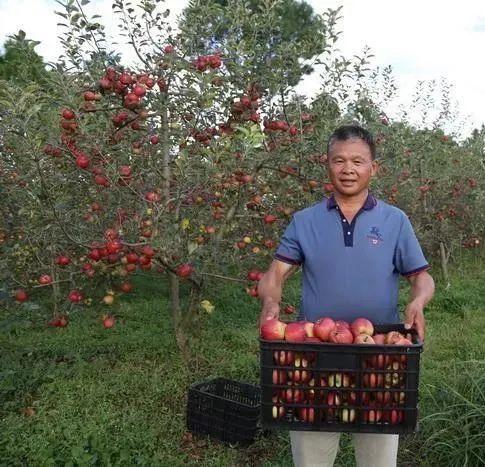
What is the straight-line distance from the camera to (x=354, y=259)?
203 centimetres

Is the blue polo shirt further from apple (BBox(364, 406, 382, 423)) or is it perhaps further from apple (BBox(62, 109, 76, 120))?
apple (BBox(62, 109, 76, 120))

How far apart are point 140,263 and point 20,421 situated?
1.19 m

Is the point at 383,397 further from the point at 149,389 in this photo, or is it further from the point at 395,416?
the point at 149,389

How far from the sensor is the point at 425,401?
3.49 metres

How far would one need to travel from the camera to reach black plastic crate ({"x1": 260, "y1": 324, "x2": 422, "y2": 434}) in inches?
65.1

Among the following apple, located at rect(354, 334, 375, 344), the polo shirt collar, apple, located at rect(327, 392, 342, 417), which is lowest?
apple, located at rect(327, 392, 342, 417)

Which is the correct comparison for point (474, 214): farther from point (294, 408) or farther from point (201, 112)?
point (294, 408)

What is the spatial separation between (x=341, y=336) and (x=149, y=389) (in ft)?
7.85

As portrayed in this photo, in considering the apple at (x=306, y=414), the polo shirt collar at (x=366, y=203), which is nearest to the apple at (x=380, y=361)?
the apple at (x=306, y=414)

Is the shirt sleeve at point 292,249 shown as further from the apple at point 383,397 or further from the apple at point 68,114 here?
the apple at point 68,114

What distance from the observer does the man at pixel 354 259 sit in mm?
2021

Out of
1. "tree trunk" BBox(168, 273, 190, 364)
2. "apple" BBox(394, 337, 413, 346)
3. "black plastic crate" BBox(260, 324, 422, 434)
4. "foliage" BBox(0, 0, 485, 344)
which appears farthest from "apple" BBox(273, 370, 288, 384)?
"tree trunk" BBox(168, 273, 190, 364)

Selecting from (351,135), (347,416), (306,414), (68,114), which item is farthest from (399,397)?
(68,114)

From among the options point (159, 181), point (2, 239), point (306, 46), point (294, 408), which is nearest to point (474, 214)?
point (306, 46)
